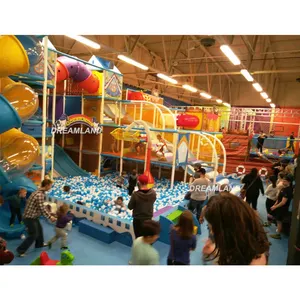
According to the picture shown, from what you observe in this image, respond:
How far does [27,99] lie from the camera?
452 cm

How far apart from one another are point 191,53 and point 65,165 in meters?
9.05

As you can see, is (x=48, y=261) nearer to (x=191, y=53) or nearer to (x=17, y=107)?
(x=17, y=107)

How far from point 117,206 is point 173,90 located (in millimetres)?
16651

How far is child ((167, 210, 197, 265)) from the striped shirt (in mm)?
2150

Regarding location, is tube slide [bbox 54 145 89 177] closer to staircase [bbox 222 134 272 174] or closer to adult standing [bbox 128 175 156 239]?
adult standing [bbox 128 175 156 239]

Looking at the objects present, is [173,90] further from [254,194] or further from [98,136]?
[254,194]

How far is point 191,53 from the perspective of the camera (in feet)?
44.8

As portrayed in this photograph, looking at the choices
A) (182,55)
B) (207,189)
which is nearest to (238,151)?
(182,55)

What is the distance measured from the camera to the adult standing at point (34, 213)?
12.9 feet

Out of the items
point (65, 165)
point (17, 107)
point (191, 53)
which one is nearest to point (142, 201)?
point (17, 107)

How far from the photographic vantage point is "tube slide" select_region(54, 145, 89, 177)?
29.8ft

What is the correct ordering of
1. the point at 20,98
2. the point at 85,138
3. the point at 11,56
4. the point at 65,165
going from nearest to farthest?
the point at 11,56
the point at 20,98
the point at 65,165
the point at 85,138

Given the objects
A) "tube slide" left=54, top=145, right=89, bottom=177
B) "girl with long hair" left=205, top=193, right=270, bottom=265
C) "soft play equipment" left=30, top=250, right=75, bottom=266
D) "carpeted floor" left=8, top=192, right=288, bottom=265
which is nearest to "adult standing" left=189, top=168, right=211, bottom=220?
"carpeted floor" left=8, top=192, right=288, bottom=265

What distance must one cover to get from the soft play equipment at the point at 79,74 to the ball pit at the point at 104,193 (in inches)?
125
